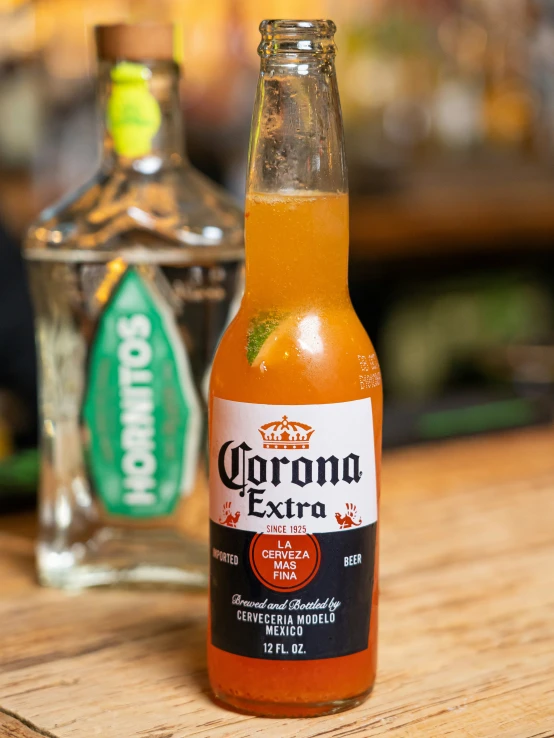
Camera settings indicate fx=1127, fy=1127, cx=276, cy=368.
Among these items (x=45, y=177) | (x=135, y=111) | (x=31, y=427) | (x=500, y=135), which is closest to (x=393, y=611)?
(x=135, y=111)

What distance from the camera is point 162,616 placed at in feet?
2.53

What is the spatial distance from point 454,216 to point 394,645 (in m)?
2.19

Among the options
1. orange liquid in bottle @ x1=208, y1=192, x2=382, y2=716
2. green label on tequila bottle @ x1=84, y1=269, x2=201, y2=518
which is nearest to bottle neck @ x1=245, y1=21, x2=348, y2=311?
orange liquid in bottle @ x1=208, y1=192, x2=382, y2=716

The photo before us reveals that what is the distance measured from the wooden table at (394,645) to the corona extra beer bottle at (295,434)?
3 centimetres

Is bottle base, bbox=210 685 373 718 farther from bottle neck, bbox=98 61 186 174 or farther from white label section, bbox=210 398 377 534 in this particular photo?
Result: bottle neck, bbox=98 61 186 174

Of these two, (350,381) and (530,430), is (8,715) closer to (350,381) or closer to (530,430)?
(350,381)

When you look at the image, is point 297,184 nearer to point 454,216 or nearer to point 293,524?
point 293,524

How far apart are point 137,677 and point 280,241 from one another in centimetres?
27

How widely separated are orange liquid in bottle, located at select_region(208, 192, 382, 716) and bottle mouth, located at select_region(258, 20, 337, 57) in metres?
0.08

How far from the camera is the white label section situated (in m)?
0.58

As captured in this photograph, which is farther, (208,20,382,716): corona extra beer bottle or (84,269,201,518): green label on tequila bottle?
(84,269,201,518): green label on tequila bottle

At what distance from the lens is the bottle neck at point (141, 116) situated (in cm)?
81

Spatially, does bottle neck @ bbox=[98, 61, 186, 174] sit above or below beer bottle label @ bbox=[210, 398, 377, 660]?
above

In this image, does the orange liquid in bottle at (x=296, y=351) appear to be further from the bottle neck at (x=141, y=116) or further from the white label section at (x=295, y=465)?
the bottle neck at (x=141, y=116)
